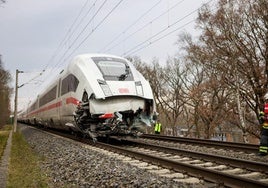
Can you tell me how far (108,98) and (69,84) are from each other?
362 cm

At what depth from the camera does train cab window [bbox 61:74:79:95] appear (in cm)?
1507

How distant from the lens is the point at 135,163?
9492 mm

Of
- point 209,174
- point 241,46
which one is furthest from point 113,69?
point 241,46

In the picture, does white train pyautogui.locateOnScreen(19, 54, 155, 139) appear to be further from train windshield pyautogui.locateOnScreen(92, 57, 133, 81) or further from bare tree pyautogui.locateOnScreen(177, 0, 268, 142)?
bare tree pyautogui.locateOnScreen(177, 0, 268, 142)

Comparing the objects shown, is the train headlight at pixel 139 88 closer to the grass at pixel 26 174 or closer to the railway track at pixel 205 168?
the railway track at pixel 205 168

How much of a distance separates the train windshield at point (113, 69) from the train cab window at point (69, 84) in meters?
1.25

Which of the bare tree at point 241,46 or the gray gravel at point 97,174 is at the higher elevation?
the bare tree at point 241,46

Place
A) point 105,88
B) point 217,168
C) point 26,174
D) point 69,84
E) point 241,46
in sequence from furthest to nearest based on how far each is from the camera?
point 241,46, point 69,84, point 105,88, point 26,174, point 217,168

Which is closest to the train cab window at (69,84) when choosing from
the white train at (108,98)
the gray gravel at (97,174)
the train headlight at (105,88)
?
the white train at (108,98)

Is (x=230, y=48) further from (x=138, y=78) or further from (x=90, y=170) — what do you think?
(x=90, y=170)

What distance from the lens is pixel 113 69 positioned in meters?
14.3

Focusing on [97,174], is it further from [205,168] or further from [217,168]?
[217,168]

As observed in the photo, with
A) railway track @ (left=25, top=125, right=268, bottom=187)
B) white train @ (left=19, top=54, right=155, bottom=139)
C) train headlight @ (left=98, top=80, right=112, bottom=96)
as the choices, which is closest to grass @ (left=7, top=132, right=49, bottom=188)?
railway track @ (left=25, top=125, right=268, bottom=187)

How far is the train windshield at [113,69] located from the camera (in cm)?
1391
